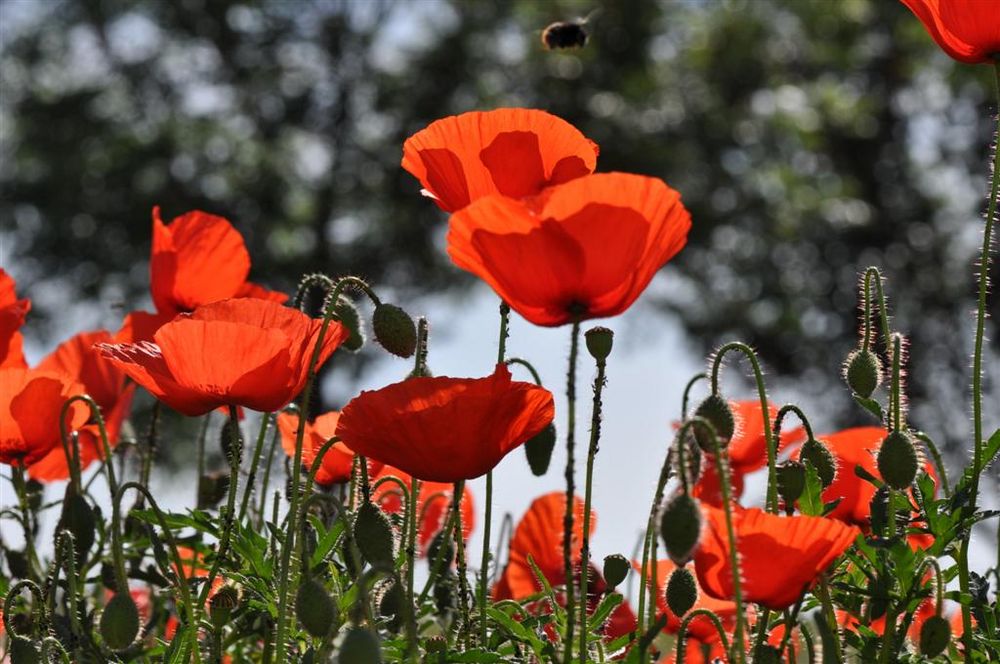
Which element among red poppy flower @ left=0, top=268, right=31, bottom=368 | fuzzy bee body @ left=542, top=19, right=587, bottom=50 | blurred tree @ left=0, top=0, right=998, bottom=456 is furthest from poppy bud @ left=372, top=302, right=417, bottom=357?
blurred tree @ left=0, top=0, right=998, bottom=456

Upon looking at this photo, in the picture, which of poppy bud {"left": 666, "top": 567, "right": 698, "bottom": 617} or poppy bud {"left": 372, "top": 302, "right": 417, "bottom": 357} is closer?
poppy bud {"left": 666, "top": 567, "right": 698, "bottom": 617}

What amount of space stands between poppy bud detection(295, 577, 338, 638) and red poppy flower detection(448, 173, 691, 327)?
0.27 metres

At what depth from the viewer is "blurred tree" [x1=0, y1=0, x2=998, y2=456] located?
14.7m

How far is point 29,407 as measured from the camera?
1665mm

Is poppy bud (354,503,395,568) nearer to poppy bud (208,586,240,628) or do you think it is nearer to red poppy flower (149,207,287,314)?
poppy bud (208,586,240,628)

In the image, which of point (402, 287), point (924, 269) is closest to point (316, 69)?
point (402, 287)

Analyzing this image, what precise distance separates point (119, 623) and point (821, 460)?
2.04 feet

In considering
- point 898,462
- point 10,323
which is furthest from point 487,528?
point 10,323

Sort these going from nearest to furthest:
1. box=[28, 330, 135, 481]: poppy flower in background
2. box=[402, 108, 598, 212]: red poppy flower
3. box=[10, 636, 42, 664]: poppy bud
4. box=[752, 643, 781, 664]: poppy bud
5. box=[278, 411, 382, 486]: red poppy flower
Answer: box=[752, 643, 781, 664]: poppy bud → box=[10, 636, 42, 664]: poppy bud → box=[402, 108, 598, 212]: red poppy flower → box=[278, 411, 382, 486]: red poppy flower → box=[28, 330, 135, 481]: poppy flower in background

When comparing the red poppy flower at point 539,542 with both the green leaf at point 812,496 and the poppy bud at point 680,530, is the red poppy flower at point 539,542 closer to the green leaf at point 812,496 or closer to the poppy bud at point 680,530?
the green leaf at point 812,496

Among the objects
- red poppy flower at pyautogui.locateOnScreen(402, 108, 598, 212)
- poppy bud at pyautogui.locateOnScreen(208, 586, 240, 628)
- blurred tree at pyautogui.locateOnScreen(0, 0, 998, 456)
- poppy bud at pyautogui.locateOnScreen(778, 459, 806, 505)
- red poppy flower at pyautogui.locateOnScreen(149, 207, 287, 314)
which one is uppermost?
blurred tree at pyautogui.locateOnScreen(0, 0, 998, 456)

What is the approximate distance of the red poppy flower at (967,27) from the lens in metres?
1.50

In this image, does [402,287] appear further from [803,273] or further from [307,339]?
[307,339]

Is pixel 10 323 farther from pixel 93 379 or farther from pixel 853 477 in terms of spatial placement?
pixel 853 477
